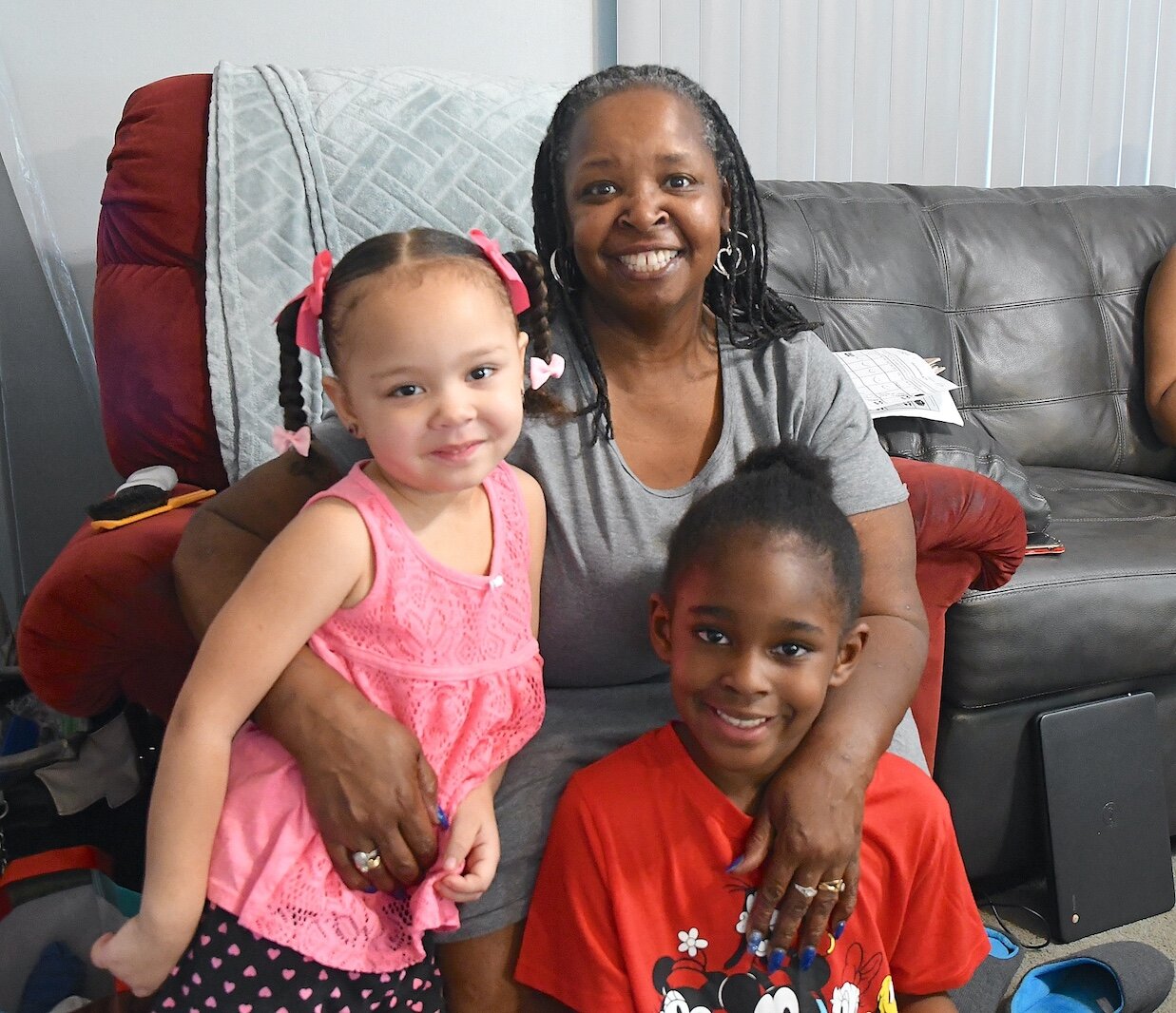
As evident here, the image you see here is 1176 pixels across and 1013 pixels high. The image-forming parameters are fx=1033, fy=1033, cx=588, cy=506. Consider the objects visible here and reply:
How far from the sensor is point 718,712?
95cm

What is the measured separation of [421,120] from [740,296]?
0.69 m

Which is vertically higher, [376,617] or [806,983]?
[376,617]

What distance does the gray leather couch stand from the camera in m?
1.55

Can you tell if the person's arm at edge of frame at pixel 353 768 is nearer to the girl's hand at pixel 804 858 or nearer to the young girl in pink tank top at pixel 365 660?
the young girl in pink tank top at pixel 365 660

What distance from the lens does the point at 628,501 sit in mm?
1131

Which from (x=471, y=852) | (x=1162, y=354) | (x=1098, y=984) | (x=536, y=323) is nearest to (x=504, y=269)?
(x=536, y=323)

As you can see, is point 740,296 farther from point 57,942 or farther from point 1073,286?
point 1073,286

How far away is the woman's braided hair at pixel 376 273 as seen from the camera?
91cm

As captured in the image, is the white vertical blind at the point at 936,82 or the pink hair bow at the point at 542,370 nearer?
the pink hair bow at the point at 542,370

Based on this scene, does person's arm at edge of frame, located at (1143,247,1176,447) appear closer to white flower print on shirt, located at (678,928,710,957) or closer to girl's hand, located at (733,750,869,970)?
girl's hand, located at (733,750,869,970)

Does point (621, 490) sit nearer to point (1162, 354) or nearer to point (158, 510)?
point (158, 510)

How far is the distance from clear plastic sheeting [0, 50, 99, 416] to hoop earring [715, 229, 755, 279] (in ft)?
4.57

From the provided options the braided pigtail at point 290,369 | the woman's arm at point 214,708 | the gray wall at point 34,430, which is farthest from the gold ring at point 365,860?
the gray wall at point 34,430

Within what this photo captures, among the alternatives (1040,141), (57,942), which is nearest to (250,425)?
(57,942)
